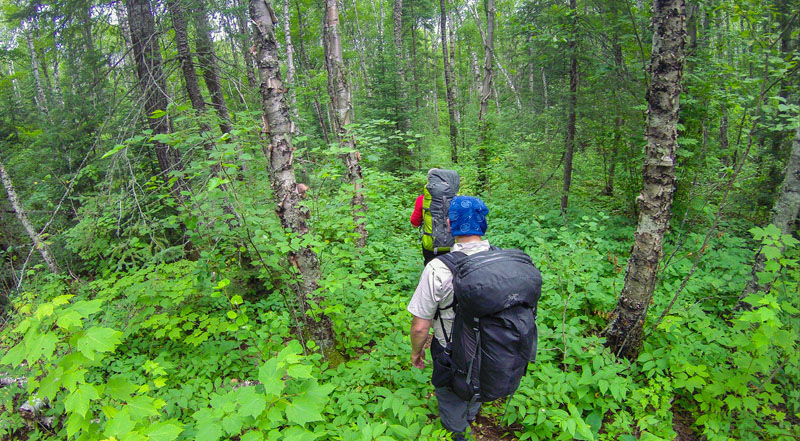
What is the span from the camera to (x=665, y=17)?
3.24m

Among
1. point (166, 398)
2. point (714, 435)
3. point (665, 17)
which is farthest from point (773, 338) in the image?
point (166, 398)

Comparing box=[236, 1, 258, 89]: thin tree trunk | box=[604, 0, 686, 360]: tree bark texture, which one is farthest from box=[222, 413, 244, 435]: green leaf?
box=[236, 1, 258, 89]: thin tree trunk

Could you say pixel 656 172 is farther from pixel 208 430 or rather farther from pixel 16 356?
pixel 16 356

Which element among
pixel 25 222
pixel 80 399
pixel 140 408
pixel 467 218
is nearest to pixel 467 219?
pixel 467 218

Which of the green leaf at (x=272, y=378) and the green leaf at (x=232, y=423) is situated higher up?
the green leaf at (x=272, y=378)

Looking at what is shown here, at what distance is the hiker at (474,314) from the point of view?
90.4 inches

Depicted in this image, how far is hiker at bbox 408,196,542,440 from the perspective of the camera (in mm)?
2297

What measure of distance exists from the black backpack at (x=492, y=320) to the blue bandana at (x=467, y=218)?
235 millimetres

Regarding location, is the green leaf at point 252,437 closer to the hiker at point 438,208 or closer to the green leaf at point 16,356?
the green leaf at point 16,356

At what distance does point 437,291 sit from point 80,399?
212 centimetres

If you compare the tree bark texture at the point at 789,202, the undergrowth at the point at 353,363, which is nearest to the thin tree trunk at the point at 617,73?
the tree bark texture at the point at 789,202

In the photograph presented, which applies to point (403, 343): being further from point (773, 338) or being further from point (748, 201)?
point (748, 201)

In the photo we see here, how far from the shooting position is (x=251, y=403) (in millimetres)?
1923

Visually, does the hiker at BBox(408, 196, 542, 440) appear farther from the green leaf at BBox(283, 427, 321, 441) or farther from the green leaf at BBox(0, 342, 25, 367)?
the green leaf at BBox(0, 342, 25, 367)
